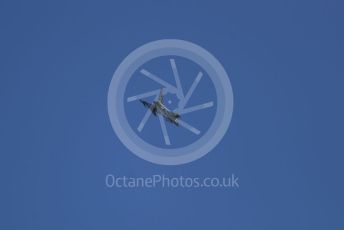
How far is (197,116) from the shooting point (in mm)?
1715

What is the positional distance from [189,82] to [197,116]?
106mm

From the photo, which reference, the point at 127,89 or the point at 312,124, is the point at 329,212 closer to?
the point at 312,124

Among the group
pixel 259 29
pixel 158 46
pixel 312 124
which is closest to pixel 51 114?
pixel 158 46

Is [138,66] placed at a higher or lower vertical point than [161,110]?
higher

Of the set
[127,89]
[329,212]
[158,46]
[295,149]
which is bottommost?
[329,212]

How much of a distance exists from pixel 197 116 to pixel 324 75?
41cm

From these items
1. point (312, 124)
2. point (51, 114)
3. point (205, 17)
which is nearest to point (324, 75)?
point (312, 124)

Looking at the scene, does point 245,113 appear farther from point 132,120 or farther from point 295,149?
Result: point 132,120

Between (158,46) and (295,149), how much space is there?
52cm

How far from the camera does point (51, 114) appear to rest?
5.64 feet

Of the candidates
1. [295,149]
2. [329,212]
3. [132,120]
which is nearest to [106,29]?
[132,120]

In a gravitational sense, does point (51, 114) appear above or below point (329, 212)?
above

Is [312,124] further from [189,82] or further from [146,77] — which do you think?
[146,77]

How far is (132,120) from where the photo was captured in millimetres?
1710
